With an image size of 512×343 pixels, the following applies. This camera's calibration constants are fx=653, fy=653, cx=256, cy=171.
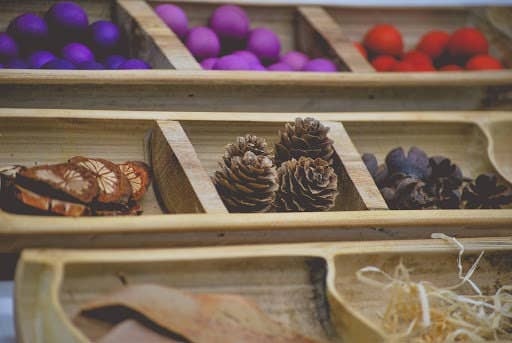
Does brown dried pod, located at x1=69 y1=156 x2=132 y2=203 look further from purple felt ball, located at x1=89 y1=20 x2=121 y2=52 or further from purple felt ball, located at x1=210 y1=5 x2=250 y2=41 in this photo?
purple felt ball, located at x1=210 y1=5 x2=250 y2=41

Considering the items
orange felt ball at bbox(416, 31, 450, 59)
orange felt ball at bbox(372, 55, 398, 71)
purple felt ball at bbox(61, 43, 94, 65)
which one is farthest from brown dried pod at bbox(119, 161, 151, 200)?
orange felt ball at bbox(416, 31, 450, 59)

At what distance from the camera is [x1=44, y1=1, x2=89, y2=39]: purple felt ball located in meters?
1.59

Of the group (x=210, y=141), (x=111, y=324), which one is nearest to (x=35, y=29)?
(x=210, y=141)

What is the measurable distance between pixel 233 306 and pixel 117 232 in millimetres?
221

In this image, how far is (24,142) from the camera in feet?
4.35

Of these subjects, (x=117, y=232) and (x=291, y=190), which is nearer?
(x=117, y=232)

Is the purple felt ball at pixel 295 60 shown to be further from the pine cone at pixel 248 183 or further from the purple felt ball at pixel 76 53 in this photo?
the pine cone at pixel 248 183

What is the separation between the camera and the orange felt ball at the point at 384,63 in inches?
73.1

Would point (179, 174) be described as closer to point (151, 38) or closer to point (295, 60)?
point (151, 38)

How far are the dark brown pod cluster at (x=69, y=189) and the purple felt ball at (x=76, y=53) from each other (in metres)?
0.41

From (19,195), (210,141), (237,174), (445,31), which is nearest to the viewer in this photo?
(19,195)

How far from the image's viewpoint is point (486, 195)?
4.61 feet

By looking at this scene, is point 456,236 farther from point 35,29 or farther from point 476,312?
point 35,29

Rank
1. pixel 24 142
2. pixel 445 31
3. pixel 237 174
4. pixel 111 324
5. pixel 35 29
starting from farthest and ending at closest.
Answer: pixel 445 31 < pixel 35 29 < pixel 24 142 < pixel 237 174 < pixel 111 324
